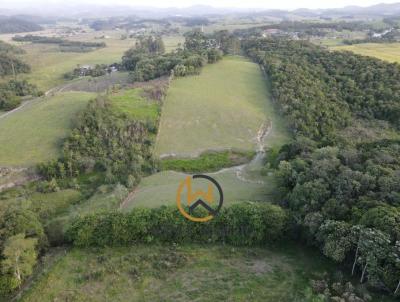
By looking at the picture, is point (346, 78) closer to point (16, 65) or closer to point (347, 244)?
point (347, 244)

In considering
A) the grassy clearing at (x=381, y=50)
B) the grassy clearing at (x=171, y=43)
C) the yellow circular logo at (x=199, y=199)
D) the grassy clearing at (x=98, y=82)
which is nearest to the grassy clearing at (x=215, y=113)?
the yellow circular logo at (x=199, y=199)

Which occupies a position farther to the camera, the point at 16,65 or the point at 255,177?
the point at 16,65

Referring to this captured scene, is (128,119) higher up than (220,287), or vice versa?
(128,119)

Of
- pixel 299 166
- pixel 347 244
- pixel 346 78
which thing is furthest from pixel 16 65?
pixel 347 244

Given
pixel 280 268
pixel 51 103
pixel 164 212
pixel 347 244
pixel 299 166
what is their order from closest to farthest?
pixel 347 244, pixel 280 268, pixel 164 212, pixel 299 166, pixel 51 103

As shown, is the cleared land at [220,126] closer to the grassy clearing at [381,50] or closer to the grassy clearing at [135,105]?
the grassy clearing at [135,105]

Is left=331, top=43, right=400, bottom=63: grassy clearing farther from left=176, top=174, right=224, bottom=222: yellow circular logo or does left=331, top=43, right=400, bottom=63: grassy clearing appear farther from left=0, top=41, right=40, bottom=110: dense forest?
left=0, top=41, right=40, bottom=110: dense forest

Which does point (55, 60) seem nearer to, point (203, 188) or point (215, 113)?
point (215, 113)
